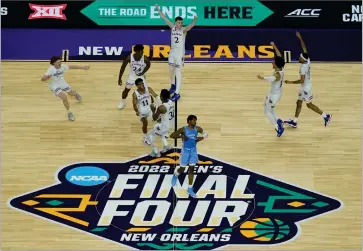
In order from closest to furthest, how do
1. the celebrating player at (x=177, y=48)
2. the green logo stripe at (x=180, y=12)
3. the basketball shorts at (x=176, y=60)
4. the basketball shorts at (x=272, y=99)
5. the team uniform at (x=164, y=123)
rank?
1. the team uniform at (x=164, y=123)
2. the basketball shorts at (x=272, y=99)
3. the celebrating player at (x=177, y=48)
4. the basketball shorts at (x=176, y=60)
5. the green logo stripe at (x=180, y=12)

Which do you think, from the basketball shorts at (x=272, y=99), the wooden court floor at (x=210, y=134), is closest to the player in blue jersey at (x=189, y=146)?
the wooden court floor at (x=210, y=134)

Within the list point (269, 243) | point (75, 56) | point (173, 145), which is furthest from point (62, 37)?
point (269, 243)

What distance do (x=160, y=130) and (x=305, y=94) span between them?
10.5ft

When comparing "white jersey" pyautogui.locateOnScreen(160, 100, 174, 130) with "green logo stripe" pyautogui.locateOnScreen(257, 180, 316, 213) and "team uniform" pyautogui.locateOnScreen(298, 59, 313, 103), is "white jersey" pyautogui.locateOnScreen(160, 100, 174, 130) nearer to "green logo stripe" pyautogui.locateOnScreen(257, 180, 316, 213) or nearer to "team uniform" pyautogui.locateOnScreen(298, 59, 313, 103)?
"green logo stripe" pyautogui.locateOnScreen(257, 180, 316, 213)

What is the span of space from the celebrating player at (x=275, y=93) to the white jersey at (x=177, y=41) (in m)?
2.22

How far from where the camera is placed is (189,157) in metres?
17.1

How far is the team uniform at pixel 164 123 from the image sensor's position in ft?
57.5

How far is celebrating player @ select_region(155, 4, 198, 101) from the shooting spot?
63.5ft

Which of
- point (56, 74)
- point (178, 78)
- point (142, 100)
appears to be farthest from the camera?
point (178, 78)

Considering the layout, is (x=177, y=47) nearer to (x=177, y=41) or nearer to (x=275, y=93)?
(x=177, y=41)

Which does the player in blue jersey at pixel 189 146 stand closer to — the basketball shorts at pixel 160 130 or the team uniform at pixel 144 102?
the basketball shorts at pixel 160 130

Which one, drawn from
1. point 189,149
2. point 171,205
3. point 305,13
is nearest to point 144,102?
point 189,149

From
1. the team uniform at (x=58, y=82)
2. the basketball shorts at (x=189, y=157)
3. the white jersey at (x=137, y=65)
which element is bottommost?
the basketball shorts at (x=189, y=157)

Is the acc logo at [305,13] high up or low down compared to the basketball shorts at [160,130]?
up
